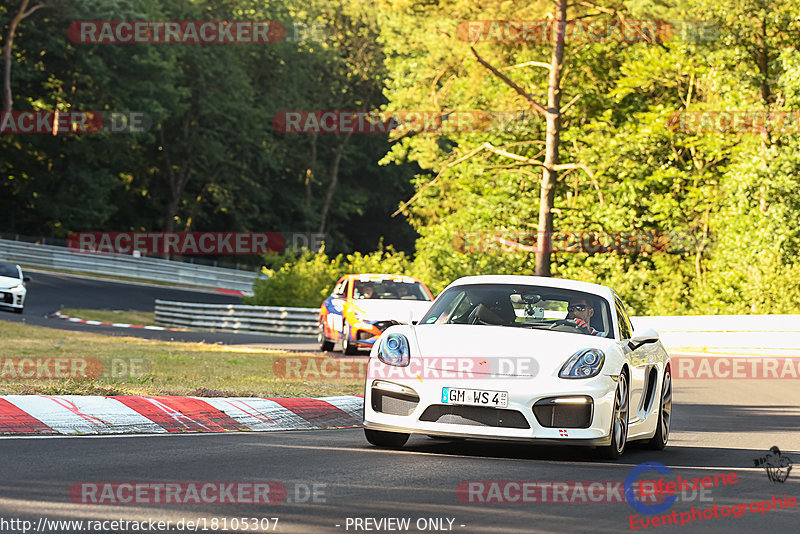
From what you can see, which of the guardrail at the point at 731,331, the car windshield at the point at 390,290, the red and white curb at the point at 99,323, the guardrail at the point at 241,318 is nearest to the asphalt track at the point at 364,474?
the car windshield at the point at 390,290

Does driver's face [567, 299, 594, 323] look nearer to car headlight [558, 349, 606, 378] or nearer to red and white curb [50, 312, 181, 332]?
car headlight [558, 349, 606, 378]

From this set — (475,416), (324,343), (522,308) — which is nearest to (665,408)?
(522,308)

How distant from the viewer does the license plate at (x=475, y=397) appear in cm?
927

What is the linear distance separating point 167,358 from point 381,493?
41.7 feet

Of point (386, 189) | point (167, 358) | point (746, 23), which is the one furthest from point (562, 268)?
point (386, 189)

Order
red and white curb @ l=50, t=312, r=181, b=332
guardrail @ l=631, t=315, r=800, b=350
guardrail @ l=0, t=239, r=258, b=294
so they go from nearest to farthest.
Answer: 1. guardrail @ l=631, t=315, r=800, b=350
2. red and white curb @ l=50, t=312, r=181, b=332
3. guardrail @ l=0, t=239, r=258, b=294

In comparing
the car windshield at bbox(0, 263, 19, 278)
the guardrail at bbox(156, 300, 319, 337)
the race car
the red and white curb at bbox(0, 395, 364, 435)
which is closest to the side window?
the red and white curb at bbox(0, 395, 364, 435)

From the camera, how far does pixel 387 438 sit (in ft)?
32.9

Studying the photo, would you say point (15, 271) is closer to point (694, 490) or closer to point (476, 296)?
point (476, 296)

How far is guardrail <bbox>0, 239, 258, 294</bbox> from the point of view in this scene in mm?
60562

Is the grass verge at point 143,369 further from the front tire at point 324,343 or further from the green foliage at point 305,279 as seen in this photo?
the green foliage at point 305,279

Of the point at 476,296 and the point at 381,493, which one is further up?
the point at 476,296

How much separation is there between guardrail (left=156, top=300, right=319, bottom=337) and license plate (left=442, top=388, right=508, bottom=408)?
2764 centimetres

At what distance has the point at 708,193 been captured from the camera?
41.4m
